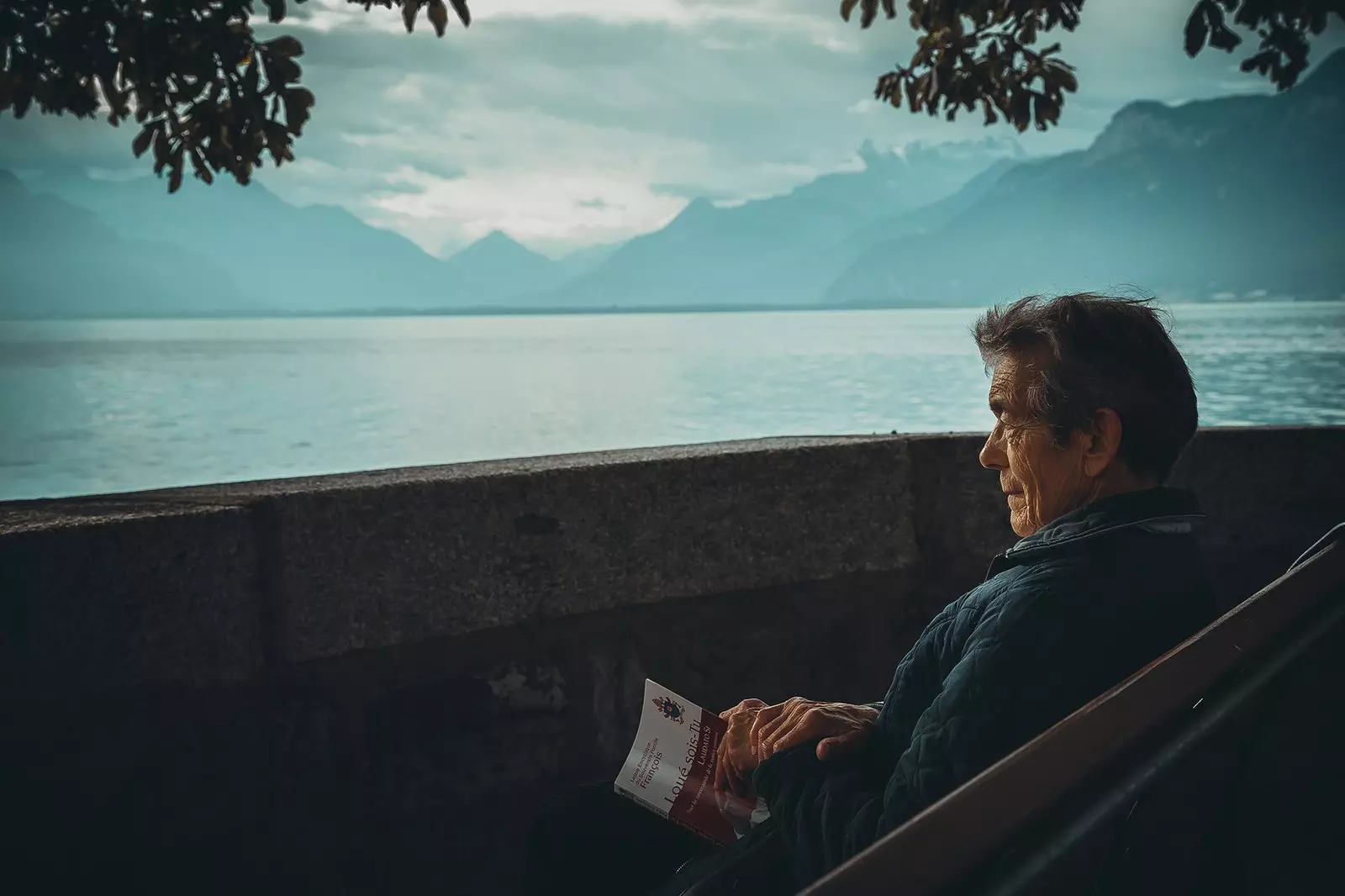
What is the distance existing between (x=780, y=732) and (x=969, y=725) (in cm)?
44

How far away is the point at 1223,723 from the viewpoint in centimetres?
118

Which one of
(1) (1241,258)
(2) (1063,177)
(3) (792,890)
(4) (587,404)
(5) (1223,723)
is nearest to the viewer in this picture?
(5) (1223,723)

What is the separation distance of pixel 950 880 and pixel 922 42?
5.30m

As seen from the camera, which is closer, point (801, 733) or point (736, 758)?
point (801, 733)

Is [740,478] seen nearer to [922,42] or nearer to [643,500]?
[643,500]

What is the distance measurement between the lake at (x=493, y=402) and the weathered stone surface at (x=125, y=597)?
1.61m

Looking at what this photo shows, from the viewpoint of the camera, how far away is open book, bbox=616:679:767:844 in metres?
1.94

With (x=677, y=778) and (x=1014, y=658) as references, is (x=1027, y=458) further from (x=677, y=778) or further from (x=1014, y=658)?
(x=677, y=778)

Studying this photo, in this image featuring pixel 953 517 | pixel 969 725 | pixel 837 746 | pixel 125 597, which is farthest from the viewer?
pixel 953 517

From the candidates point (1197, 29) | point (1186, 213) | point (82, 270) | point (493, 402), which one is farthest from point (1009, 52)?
point (82, 270)

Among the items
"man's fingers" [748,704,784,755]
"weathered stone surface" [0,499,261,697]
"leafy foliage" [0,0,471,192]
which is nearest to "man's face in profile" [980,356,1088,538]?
"man's fingers" [748,704,784,755]

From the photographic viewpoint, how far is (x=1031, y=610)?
1.49m

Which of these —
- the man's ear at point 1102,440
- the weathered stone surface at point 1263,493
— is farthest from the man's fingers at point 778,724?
the weathered stone surface at point 1263,493

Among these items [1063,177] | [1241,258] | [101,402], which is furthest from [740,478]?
[1063,177]
